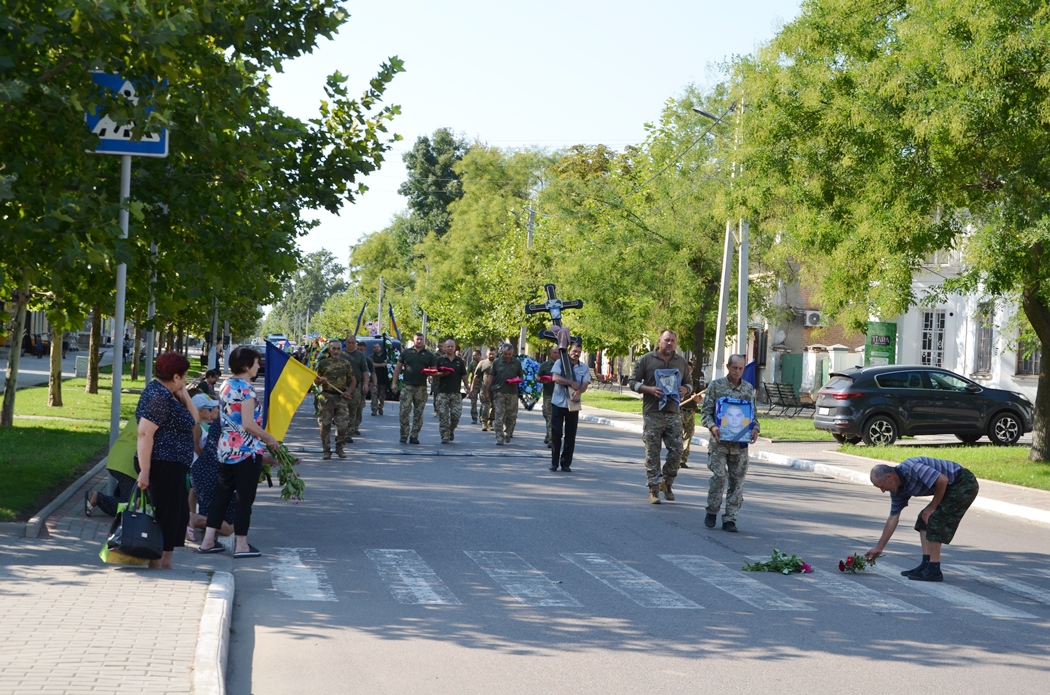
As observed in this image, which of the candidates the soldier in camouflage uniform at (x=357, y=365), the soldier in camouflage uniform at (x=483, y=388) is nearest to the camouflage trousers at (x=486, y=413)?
the soldier in camouflage uniform at (x=483, y=388)

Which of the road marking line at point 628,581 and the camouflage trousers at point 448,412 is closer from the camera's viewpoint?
the road marking line at point 628,581

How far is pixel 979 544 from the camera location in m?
13.0

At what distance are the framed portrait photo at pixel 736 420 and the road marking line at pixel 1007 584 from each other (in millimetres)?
2378

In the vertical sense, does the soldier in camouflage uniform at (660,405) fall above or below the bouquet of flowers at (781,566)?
above

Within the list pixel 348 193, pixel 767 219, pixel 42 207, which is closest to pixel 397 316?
pixel 767 219

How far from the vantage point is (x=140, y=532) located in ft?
28.5

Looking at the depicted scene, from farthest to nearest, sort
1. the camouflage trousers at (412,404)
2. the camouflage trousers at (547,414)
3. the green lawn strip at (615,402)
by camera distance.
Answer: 1. the green lawn strip at (615,402)
2. the camouflage trousers at (547,414)
3. the camouflage trousers at (412,404)

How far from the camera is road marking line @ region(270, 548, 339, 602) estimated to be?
8773 millimetres

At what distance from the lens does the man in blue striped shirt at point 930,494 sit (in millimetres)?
10117

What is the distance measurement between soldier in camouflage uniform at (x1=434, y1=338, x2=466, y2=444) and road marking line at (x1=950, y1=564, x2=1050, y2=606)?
12.2 m

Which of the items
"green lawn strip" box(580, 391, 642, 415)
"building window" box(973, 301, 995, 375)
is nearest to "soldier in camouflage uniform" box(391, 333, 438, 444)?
"green lawn strip" box(580, 391, 642, 415)

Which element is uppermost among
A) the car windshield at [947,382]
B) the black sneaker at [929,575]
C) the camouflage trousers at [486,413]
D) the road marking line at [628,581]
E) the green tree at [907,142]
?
the green tree at [907,142]

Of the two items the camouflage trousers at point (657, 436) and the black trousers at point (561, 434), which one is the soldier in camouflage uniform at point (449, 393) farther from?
the camouflage trousers at point (657, 436)

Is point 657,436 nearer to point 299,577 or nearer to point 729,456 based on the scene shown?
point 729,456
